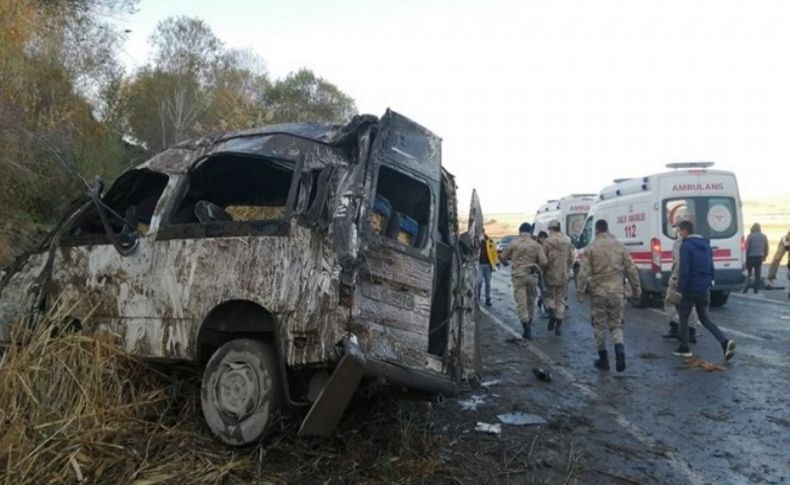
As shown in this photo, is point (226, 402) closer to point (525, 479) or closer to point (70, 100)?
point (525, 479)

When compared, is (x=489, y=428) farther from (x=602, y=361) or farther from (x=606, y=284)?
(x=606, y=284)

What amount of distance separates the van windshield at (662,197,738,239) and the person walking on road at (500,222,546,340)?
3.80 meters

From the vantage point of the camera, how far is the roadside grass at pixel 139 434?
346 cm

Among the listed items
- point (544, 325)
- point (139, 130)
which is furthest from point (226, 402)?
point (139, 130)

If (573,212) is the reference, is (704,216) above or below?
below

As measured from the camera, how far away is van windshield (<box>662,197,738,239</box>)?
12.4 m

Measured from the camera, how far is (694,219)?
40.7 feet

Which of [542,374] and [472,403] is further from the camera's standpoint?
[542,374]

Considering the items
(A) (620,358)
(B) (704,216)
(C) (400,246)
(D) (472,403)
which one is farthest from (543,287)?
(C) (400,246)

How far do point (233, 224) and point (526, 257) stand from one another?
663 centimetres

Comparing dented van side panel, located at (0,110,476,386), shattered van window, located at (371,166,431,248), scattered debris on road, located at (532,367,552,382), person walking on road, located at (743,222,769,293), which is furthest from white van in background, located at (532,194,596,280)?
dented van side panel, located at (0,110,476,386)

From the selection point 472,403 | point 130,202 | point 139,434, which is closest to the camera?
point 139,434

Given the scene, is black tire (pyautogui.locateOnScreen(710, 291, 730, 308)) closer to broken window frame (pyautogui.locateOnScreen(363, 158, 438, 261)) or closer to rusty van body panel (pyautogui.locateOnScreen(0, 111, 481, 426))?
rusty van body panel (pyautogui.locateOnScreen(0, 111, 481, 426))

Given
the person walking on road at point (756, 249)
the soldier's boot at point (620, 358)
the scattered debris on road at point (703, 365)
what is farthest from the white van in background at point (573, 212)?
the soldier's boot at point (620, 358)
